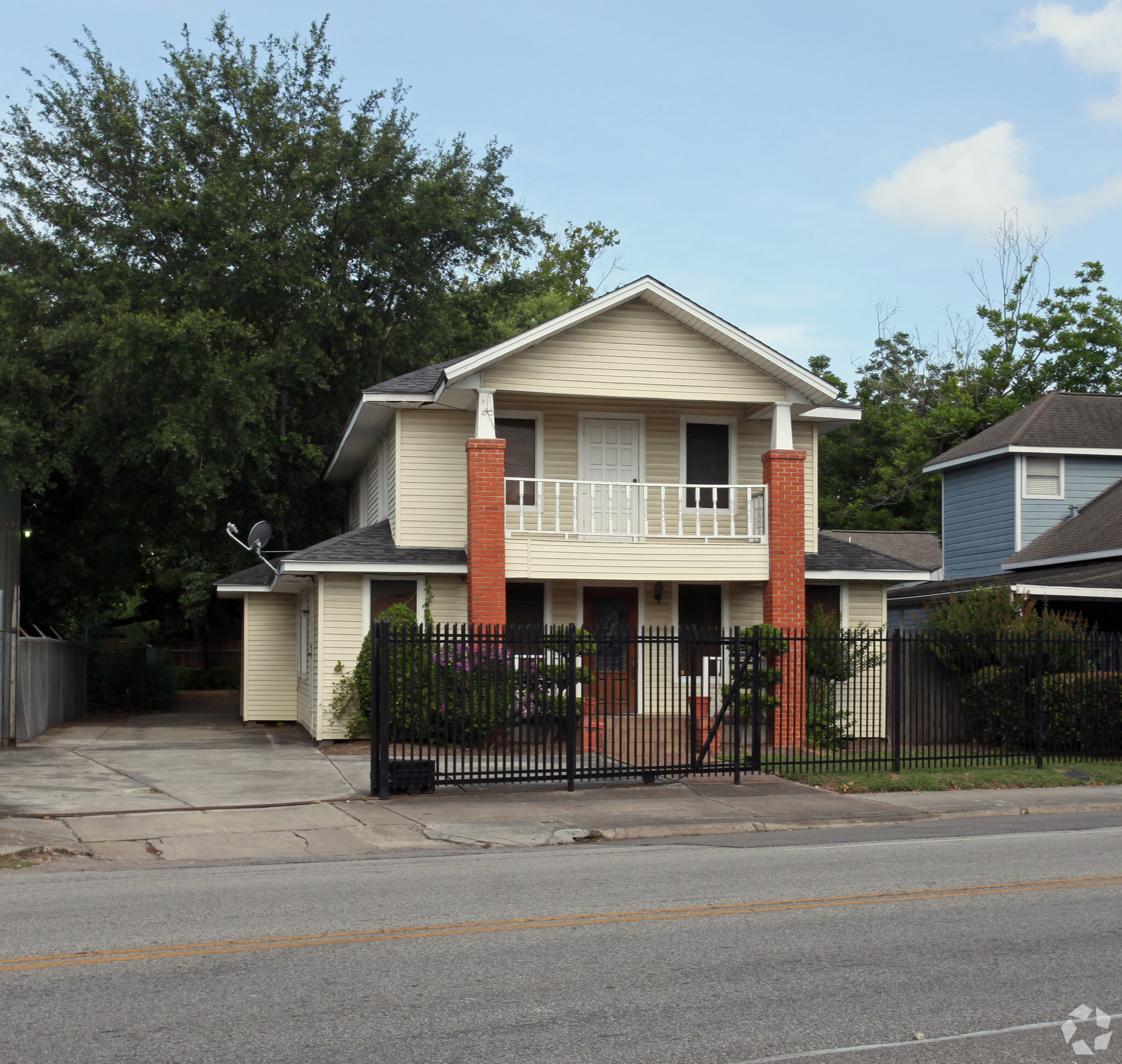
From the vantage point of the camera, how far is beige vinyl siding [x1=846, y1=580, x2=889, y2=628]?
72.9 ft

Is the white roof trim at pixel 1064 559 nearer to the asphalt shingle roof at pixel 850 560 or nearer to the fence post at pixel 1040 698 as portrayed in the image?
the asphalt shingle roof at pixel 850 560

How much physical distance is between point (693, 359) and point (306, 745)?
9213mm

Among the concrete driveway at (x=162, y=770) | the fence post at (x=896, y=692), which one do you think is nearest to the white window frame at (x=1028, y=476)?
the fence post at (x=896, y=692)

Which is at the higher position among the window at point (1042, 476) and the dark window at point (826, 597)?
the window at point (1042, 476)

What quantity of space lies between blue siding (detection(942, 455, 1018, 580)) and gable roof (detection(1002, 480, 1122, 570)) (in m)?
0.90

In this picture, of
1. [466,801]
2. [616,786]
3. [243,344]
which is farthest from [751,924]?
[243,344]

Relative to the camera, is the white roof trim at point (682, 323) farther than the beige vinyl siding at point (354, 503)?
No

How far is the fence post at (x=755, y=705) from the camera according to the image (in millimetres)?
14953

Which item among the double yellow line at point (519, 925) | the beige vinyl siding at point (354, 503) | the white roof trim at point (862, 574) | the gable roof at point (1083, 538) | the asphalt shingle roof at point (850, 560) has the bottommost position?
the double yellow line at point (519, 925)

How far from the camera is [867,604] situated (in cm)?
2230

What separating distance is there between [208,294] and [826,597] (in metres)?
14.6

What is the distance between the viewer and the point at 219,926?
7.50m

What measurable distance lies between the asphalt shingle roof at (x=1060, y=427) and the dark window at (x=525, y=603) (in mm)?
11921

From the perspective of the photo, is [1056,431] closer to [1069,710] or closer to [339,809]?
[1069,710]
